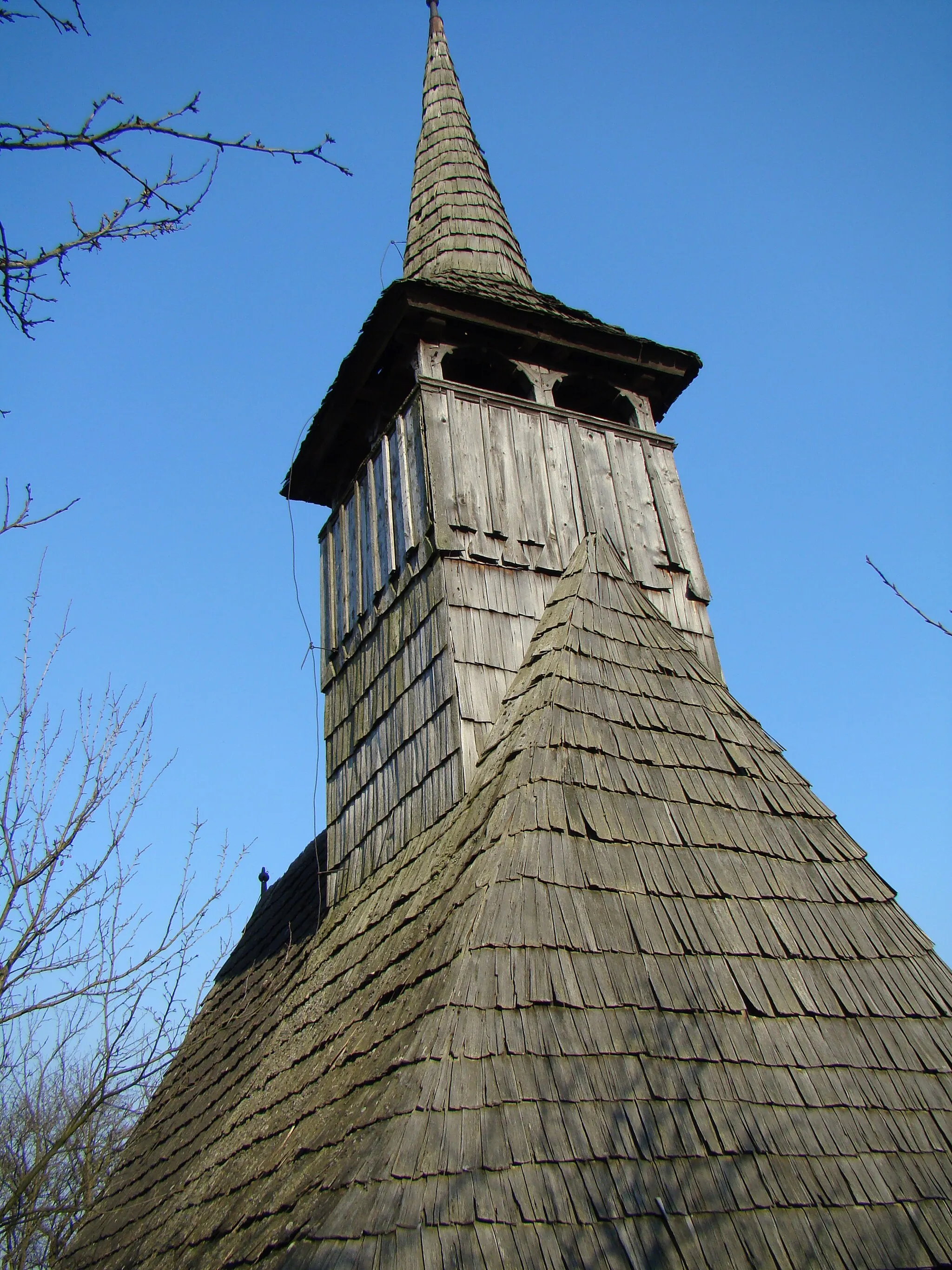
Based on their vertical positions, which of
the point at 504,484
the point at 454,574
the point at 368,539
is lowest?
the point at 454,574

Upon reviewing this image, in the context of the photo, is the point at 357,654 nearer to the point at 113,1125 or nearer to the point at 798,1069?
the point at 798,1069

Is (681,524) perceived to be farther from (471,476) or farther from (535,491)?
(471,476)

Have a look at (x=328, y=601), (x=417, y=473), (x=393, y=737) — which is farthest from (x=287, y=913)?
(x=417, y=473)

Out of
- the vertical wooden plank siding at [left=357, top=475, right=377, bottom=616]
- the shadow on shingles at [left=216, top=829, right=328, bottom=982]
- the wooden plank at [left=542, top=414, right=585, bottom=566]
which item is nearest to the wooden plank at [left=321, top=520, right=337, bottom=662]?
the vertical wooden plank siding at [left=357, top=475, right=377, bottom=616]

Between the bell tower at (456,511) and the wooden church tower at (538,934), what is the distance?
3 centimetres

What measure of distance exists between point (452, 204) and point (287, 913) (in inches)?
320

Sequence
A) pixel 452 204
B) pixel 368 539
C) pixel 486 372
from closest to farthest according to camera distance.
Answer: pixel 368 539 < pixel 486 372 < pixel 452 204

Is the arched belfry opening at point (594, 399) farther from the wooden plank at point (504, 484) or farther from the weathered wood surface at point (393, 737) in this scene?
the weathered wood surface at point (393, 737)

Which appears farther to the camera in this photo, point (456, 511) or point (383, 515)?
point (383, 515)

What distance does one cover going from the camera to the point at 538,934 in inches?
172

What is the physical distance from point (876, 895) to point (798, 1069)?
1.37 metres

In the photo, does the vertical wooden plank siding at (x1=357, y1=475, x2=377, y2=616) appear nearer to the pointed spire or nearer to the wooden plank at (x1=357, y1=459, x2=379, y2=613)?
the wooden plank at (x1=357, y1=459, x2=379, y2=613)

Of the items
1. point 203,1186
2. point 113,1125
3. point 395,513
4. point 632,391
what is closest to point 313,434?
point 395,513

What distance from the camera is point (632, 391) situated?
9203 millimetres
